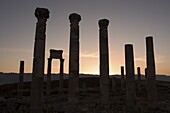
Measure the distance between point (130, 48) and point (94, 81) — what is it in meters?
34.6

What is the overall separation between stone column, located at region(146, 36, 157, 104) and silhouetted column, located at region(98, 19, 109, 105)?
3.91 m

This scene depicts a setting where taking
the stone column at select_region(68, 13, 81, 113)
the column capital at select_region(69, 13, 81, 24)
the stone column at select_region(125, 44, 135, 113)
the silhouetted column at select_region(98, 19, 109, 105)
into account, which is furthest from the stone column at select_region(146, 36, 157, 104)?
the column capital at select_region(69, 13, 81, 24)

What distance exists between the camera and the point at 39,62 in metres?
13.3

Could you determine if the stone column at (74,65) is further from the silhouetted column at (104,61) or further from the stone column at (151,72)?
the stone column at (151,72)

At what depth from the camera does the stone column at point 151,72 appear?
1756 cm

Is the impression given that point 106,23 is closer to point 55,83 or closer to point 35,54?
point 35,54

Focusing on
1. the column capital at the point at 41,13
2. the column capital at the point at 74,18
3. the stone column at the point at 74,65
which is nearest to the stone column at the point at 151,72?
the stone column at the point at 74,65


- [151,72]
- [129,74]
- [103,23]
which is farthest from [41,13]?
[151,72]

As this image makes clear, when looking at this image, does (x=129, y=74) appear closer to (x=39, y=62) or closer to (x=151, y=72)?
(x=151, y=72)

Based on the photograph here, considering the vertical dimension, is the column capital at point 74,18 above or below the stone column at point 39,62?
above

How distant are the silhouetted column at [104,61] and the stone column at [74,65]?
239cm

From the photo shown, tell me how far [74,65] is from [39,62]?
274 centimetres

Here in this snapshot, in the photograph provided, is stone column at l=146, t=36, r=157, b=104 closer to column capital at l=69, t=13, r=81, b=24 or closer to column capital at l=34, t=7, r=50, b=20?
column capital at l=69, t=13, r=81, b=24

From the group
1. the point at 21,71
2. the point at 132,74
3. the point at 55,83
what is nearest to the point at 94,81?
the point at 55,83
